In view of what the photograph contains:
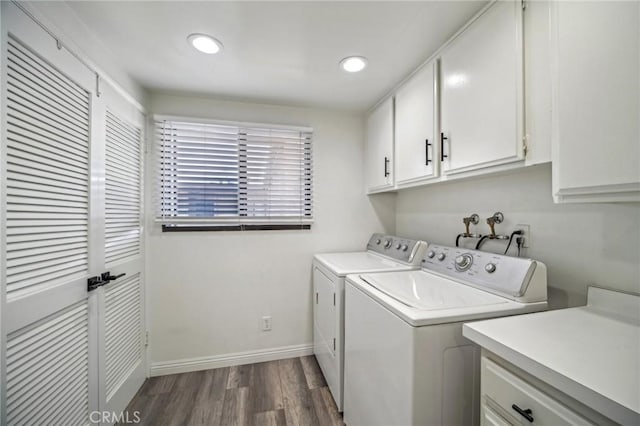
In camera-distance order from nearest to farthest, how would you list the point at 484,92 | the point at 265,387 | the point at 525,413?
the point at 525,413 → the point at 484,92 → the point at 265,387

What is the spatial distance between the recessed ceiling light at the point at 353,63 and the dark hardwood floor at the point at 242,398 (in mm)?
2291

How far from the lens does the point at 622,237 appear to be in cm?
94

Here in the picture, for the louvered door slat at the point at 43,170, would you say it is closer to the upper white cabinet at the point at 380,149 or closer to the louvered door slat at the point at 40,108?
the louvered door slat at the point at 40,108

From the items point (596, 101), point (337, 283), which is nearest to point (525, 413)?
point (596, 101)

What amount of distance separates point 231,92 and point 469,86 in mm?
1693

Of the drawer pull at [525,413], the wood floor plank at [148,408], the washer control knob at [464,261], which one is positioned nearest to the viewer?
the drawer pull at [525,413]

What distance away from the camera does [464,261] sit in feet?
4.50

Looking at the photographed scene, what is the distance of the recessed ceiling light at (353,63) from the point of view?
157cm

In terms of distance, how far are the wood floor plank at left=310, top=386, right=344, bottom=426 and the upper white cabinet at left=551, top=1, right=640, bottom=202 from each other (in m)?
1.72

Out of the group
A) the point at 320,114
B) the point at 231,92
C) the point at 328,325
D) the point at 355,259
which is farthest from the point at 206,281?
the point at 320,114

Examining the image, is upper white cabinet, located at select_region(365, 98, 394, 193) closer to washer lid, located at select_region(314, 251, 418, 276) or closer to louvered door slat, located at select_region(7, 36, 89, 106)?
washer lid, located at select_region(314, 251, 418, 276)

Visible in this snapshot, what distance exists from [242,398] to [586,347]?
194cm

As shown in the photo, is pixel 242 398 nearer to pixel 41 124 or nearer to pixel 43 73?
pixel 41 124

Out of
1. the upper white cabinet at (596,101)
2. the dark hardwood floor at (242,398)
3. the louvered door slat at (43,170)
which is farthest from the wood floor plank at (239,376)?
the upper white cabinet at (596,101)
